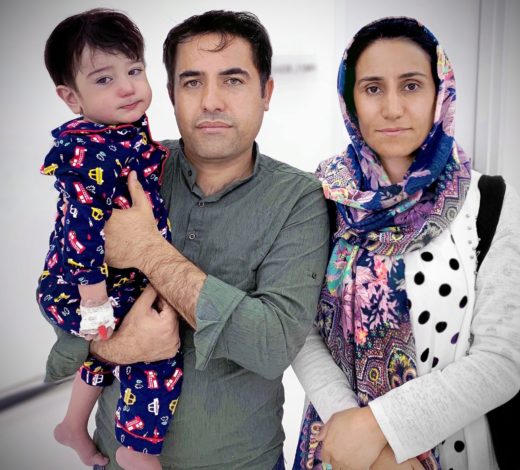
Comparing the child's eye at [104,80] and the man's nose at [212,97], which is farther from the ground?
the child's eye at [104,80]

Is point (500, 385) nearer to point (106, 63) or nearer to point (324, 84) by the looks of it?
point (106, 63)

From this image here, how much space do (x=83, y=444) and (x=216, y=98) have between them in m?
0.98

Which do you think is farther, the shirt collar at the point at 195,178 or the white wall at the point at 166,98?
the white wall at the point at 166,98

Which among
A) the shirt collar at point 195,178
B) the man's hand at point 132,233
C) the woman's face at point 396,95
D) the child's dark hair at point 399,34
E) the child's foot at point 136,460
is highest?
the child's dark hair at point 399,34

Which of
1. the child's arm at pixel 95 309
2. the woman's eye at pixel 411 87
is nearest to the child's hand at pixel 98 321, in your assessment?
the child's arm at pixel 95 309

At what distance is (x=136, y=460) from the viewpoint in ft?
3.74

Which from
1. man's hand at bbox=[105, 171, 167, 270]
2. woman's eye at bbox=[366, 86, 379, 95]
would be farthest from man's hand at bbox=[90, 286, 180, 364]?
woman's eye at bbox=[366, 86, 379, 95]

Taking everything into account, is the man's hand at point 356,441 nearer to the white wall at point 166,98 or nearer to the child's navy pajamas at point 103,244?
the child's navy pajamas at point 103,244

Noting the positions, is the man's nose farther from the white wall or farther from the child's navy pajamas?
the white wall

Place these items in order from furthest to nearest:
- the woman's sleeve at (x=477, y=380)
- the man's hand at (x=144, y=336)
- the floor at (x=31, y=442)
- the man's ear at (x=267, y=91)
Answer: the floor at (x=31, y=442)
the man's ear at (x=267, y=91)
the man's hand at (x=144, y=336)
the woman's sleeve at (x=477, y=380)

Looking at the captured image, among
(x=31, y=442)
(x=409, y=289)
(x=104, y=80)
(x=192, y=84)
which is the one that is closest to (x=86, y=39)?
(x=104, y=80)

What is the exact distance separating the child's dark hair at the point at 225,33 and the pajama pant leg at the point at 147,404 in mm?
756

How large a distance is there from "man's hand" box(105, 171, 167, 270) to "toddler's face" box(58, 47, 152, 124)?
149mm

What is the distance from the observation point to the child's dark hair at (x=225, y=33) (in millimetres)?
1274
